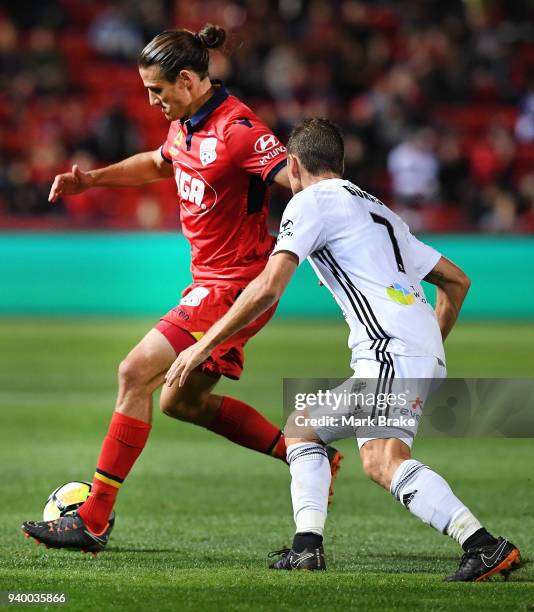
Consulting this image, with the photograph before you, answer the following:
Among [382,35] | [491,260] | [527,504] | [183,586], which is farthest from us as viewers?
[382,35]

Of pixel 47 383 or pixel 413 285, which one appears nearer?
pixel 413 285

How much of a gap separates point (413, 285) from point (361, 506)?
2546 mm

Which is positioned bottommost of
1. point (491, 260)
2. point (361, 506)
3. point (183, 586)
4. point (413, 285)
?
point (183, 586)

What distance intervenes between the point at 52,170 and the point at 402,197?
519cm

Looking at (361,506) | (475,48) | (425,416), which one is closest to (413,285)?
(425,416)

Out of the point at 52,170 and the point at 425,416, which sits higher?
the point at 52,170

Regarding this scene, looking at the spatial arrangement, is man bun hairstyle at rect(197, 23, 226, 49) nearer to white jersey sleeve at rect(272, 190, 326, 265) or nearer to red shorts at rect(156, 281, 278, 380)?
red shorts at rect(156, 281, 278, 380)

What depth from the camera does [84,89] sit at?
71.2 ft

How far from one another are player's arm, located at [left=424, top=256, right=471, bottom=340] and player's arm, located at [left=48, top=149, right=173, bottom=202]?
1.83m

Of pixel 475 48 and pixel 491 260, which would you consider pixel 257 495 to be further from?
pixel 475 48

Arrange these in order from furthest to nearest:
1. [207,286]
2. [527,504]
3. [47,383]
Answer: [47,383] → [527,504] → [207,286]

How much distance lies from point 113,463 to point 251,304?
145 cm

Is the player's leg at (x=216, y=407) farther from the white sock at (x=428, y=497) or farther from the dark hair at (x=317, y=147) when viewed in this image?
the white sock at (x=428, y=497)

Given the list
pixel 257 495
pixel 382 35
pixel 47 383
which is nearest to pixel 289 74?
pixel 382 35
